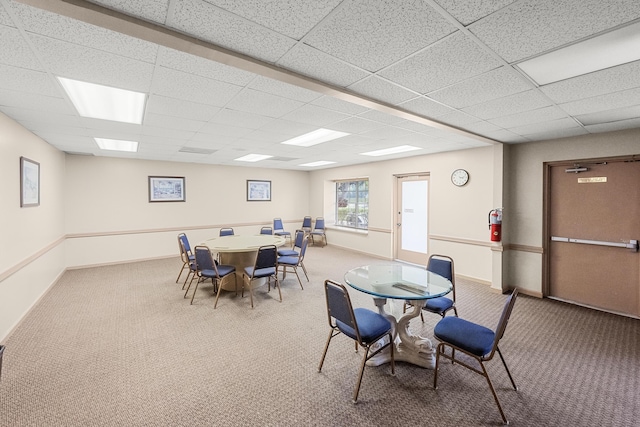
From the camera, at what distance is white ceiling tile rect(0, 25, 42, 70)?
1562 millimetres

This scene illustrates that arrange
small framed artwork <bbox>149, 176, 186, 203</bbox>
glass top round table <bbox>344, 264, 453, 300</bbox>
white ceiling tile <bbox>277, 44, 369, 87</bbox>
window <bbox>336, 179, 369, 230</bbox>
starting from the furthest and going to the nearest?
window <bbox>336, 179, 369, 230</bbox>, small framed artwork <bbox>149, 176, 186, 203</bbox>, glass top round table <bbox>344, 264, 453, 300</bbox>, white ceiling tile <bbox>277, 44, 369, 87</bbox>

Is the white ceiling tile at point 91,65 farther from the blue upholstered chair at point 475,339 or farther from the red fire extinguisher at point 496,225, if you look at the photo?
the red fire extinguisher at point 496,225

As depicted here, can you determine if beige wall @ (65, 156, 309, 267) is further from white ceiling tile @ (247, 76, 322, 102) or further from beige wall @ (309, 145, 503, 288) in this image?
white ceiling tile @ (247, 76, 322, 102)

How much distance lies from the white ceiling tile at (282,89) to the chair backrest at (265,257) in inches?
82.1

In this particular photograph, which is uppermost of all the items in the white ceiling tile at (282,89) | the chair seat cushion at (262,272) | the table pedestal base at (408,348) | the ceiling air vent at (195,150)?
the ceiling air vent at (195,150)

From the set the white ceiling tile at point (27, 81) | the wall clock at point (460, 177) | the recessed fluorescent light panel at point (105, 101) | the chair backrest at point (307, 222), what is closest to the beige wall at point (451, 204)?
the wall clock at point (460, 177)

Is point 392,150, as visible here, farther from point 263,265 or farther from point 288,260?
point 263,265

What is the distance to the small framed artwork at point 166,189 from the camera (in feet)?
21.7

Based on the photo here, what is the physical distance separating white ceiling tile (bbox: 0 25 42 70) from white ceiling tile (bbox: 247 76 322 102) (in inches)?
54.1

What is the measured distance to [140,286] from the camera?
15.4 feet

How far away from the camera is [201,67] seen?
6.54 ft

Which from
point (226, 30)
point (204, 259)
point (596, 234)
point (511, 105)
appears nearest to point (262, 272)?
point (204, 259)

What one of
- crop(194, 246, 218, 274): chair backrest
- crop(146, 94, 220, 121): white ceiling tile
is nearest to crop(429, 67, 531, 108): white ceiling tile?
crop(146, 94, 220, 121): white ceiling tile

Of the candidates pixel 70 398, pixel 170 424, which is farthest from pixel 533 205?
pixel 70 398
